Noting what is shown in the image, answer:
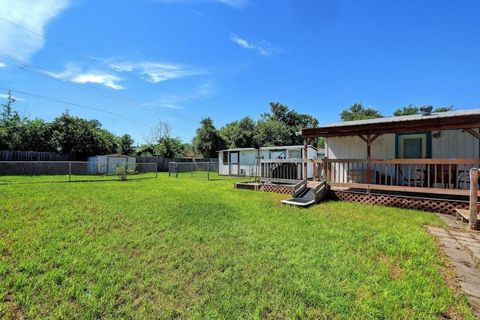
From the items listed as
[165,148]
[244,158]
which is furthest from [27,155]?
[244,158]

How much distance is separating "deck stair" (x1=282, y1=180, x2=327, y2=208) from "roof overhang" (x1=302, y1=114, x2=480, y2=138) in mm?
1803

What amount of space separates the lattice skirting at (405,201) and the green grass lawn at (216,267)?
1214 mm

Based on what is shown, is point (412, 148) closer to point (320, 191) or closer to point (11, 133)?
point (320, 191)

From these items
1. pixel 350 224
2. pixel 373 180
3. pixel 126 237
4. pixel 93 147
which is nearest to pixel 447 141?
pixel 373 180

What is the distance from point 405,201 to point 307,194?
8.79 feet

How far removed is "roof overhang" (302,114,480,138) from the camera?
5.83m

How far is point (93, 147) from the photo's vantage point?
21.2 metres

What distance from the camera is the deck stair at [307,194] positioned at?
700 cm

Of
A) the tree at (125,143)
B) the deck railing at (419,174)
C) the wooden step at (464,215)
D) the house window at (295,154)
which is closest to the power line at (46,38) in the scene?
the tree at (125,143)

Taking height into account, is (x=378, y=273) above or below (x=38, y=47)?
below

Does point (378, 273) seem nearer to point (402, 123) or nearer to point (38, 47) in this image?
point (402, 123)

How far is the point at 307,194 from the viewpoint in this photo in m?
7.89

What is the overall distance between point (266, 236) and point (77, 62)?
25.4 m

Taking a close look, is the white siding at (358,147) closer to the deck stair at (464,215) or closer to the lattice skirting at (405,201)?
the lattice skirting at (405,201)
